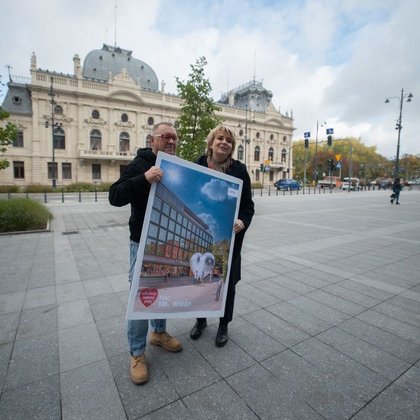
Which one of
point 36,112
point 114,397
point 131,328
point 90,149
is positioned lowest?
point 114,397

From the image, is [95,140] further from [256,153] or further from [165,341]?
[165,341]

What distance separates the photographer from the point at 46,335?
123 inches

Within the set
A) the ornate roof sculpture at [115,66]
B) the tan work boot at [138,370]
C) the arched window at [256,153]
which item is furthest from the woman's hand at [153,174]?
the arched window at [256,153]

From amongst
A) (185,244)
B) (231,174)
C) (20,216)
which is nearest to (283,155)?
(20,216)

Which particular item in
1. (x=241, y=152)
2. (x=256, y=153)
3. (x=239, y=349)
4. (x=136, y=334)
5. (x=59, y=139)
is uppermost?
(x=256, y=153)

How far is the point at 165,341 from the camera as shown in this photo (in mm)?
2936

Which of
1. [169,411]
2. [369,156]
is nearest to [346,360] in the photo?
[169,411]

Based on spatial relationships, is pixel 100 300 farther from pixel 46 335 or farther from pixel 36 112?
pixel 36 112

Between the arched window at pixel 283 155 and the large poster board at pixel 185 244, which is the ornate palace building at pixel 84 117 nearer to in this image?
the arched window at pixel 283 155

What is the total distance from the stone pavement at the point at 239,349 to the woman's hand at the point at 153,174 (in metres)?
1.80

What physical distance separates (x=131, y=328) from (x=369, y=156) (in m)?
95.1

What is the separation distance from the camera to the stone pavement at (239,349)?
2186 millimetres

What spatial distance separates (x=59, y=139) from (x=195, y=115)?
37518 millimetres

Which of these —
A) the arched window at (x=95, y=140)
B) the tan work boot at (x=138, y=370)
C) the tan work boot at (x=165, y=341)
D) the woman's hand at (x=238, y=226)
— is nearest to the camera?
the tan work boot at (x=138, y=370)
